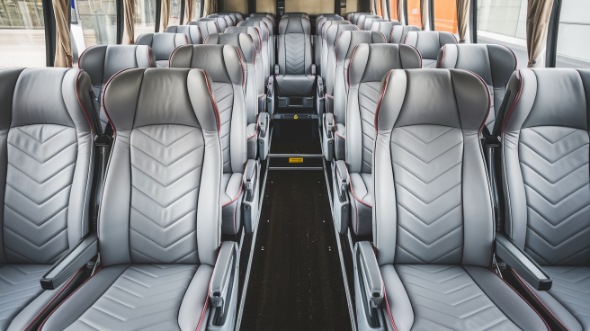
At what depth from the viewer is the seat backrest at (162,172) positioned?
5.59 ft

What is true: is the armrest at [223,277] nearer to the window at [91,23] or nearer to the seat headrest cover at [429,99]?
the seat headrest cover at [429,99]

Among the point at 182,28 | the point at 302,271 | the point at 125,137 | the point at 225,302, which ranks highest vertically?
the point at 182,28

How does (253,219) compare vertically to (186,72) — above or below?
below

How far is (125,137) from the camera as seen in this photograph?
5.73 ft

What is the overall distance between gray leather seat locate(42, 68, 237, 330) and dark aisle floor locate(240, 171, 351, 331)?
0.65m

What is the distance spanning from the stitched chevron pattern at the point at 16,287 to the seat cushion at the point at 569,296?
2152 mm

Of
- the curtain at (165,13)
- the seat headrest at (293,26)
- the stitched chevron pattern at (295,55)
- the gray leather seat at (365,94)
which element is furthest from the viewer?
the curtain at (165,13)

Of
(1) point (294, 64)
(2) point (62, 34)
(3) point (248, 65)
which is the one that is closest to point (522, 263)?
(3) point (248, 65)

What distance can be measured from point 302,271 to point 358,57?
1.56 meters

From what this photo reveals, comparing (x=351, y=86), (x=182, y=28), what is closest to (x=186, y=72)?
(x=351, y=86)

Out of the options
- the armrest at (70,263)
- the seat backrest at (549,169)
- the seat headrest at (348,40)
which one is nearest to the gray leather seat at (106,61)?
the armrest at (70,263)

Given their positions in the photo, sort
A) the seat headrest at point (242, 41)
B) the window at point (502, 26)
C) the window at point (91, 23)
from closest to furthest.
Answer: the seat headrest at point (242, 41), the window at point (91, 23), the window at point (502, 26)

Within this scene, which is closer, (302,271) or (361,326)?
(361,326)

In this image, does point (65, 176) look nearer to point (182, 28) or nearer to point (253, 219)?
point (253, 219)
